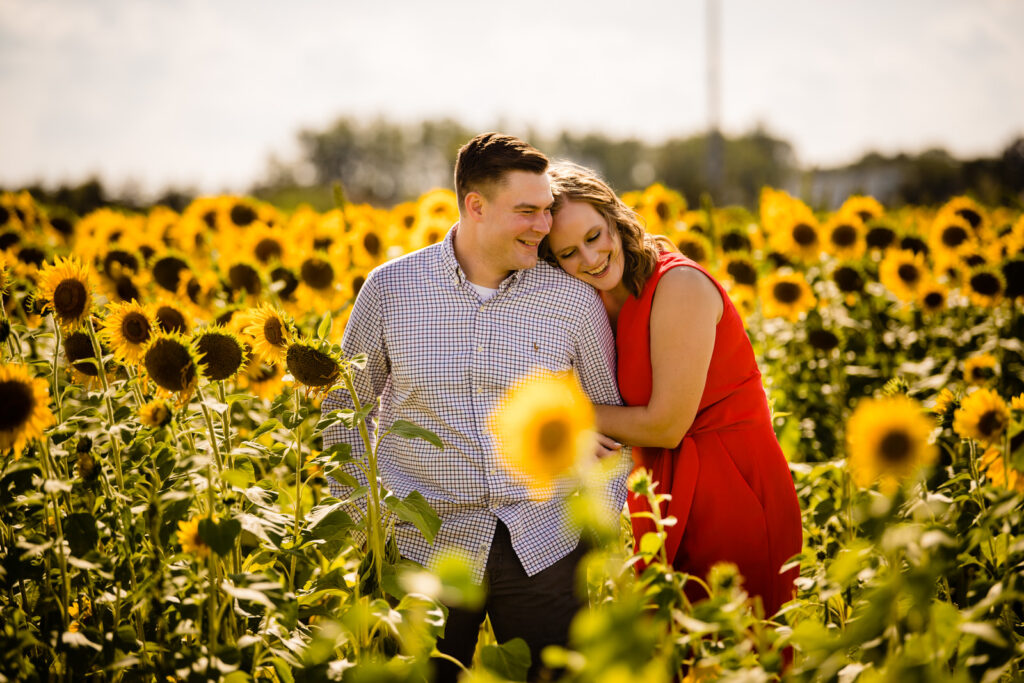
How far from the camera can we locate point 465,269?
272 cm

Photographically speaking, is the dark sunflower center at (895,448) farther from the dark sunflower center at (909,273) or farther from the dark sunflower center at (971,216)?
the dark sunflower center at (971,216)

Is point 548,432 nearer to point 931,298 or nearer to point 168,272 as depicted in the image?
point 168,272

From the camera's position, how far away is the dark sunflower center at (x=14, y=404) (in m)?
1.62

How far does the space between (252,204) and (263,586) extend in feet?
13.6

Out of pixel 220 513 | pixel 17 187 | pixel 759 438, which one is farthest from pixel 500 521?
pixel 17 187

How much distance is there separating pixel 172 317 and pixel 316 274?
146 centimetres

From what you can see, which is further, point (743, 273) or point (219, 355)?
point (743, 273)

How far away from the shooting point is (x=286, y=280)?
12.6ft

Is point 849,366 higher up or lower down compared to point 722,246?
lower down

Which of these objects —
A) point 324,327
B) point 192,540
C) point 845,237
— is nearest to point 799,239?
point 845,237

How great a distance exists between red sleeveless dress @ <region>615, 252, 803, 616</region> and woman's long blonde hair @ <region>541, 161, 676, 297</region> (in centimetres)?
5

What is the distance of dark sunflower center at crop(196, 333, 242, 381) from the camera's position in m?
1.93

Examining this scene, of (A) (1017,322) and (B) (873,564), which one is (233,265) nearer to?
(B) (873,564)

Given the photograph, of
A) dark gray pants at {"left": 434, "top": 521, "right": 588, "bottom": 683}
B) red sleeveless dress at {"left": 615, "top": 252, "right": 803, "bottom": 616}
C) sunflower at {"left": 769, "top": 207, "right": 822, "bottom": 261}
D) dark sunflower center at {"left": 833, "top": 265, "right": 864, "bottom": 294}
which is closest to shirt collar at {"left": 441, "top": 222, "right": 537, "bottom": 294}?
red sleeveless dress at {"left": 615, "top": 252, "right": 803, "bottom": 616}
